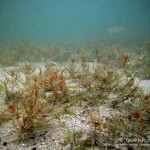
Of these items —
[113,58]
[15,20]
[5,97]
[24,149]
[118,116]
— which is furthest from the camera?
[15,20]

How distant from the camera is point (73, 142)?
2.40m

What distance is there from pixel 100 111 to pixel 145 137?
86cm

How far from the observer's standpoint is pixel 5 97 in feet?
12.0

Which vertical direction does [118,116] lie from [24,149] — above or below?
above

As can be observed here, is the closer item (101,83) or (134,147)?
(134,147)

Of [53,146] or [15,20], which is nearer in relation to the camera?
[53,146]

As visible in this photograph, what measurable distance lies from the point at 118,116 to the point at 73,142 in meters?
0.96

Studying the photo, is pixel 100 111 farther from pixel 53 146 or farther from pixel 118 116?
pixel 53 146

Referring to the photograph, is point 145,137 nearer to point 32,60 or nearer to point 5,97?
point 5,97

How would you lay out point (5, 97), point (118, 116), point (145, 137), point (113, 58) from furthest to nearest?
point (113, 58) → point (5, 97) → point (118, 116) → point (145, 137)

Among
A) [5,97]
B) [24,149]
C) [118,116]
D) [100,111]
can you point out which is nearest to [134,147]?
[118,116]

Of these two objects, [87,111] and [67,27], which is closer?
[87,111]

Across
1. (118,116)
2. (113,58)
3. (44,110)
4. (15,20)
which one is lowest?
(118,116)

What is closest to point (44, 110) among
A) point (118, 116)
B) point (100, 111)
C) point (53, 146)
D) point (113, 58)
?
point (53, 146)
